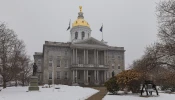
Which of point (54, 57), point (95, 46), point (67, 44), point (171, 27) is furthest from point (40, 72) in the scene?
point (171, 27)

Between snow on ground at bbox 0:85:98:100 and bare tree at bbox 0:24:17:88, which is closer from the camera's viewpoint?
snow on ground at bbox 0:85:98:100

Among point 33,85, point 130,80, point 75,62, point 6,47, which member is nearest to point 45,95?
point 130,80

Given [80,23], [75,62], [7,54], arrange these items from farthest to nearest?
[80,23], [75,62], [7,54]

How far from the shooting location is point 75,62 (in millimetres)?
67312

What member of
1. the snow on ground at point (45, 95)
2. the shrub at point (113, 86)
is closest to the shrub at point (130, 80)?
the shrub at point (113, 86)

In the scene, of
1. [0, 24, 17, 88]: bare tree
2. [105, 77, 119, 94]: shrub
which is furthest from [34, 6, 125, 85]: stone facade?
[105, 77, 119, 94]: shrub

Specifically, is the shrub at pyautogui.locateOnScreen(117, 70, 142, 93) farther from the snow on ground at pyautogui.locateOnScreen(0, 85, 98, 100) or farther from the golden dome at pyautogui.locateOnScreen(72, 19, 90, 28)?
the golden dome at pyautogui.locateOnScreen(72, 19, 90, 28)

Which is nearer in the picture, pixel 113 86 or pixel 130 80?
pixel 130 80

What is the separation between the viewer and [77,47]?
67.2m

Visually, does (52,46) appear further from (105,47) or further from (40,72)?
(105,47)

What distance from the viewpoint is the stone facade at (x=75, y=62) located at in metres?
66.0

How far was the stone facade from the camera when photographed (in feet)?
217

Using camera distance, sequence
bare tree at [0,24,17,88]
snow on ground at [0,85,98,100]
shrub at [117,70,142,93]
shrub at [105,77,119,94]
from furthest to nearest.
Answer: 1. bare tree at [0,24,17,88]
2. shrub at [105,77,119,94]
3. shrub at [117,70,142,93]
4. snow on ground at [0,85,98,100]

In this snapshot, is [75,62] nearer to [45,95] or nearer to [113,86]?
[113,86]
